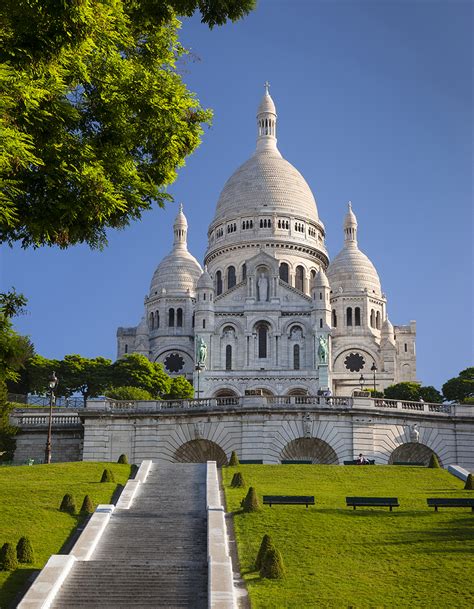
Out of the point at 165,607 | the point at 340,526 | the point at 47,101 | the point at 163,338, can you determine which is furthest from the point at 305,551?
the point at 163,338

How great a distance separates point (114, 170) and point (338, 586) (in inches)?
416

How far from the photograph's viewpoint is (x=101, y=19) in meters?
18.5

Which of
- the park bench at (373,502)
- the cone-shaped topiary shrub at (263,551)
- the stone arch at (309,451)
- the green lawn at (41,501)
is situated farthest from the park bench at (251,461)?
the cone-shaped topiary shrub at (263,551)

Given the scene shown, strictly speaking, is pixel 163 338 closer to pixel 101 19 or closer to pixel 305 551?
pixel 305 551

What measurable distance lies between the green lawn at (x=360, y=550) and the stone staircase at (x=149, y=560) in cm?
120

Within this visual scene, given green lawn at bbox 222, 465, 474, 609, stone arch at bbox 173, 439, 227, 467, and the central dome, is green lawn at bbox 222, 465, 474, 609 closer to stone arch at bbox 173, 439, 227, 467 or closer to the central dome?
stone arch at bbox 173, 439, 227, 467

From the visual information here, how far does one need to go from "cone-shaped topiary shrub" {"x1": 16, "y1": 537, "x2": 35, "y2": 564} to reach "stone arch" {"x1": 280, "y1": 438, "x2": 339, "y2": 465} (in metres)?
23.3

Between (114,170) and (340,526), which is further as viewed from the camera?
(340,526)

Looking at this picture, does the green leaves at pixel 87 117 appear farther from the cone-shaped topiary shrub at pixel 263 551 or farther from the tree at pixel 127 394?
the tree at pixel 127 394

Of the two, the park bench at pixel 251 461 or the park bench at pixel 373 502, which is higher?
the park bench at pixel 251 461

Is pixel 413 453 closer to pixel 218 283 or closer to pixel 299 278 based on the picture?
pixel 299 278

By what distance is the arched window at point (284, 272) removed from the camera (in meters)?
113

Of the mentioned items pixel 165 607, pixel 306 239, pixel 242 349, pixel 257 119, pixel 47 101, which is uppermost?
pixel 257 119

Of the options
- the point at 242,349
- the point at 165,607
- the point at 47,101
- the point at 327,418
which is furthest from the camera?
the point at 242,349
